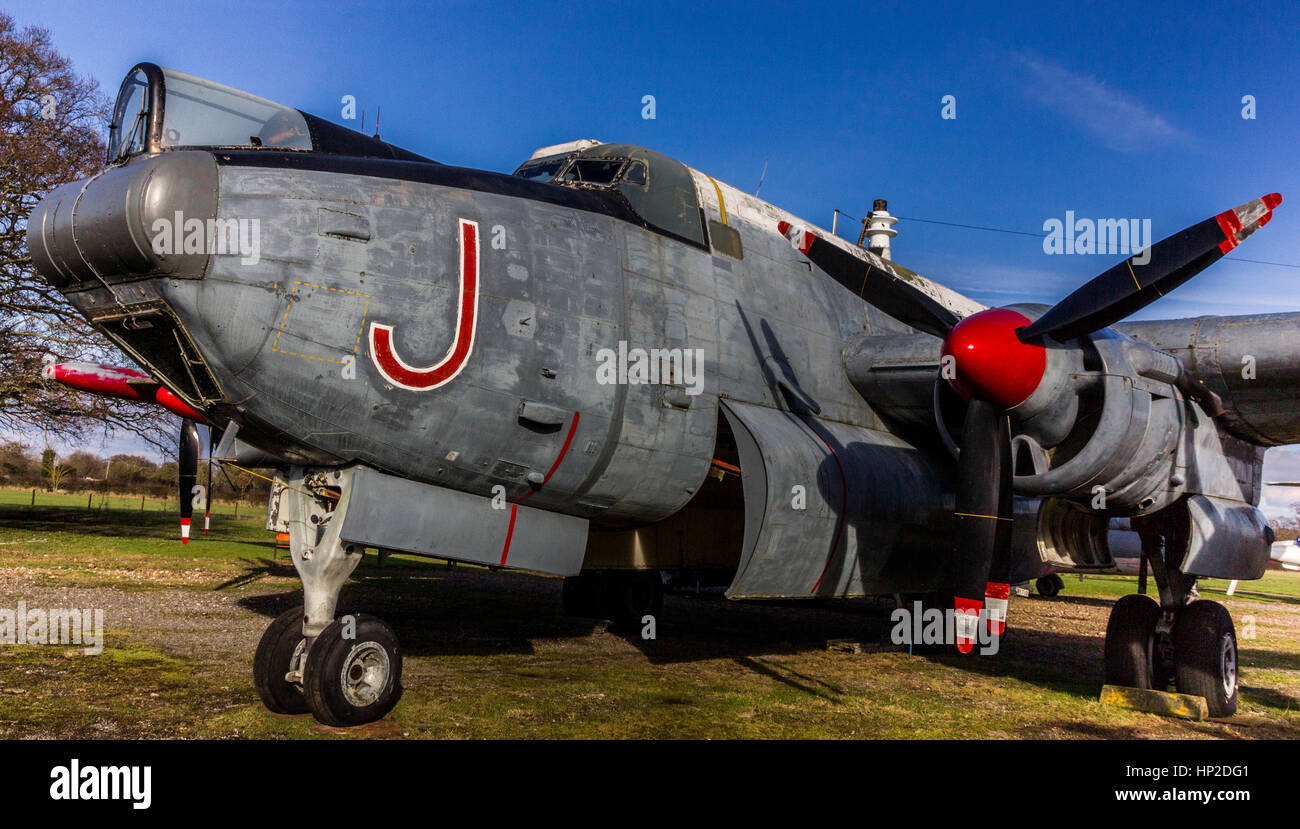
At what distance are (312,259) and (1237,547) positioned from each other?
396 inches

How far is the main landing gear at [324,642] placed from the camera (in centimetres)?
682

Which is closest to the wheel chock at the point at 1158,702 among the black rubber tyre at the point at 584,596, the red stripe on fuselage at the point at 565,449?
the red stripe on fuselage at the point at 565,449

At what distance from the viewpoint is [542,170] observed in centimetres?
949

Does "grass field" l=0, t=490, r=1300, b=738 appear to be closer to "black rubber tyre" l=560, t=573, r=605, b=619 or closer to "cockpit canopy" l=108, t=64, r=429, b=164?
"black rubber tyre" l=560, t=573, r=605, b=619

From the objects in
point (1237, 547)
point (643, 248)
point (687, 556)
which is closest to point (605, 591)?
point (687, 556)

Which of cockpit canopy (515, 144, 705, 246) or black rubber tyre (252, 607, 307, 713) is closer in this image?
black rubber tyre (252, 607, 307, 713)

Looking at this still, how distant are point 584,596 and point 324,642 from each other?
792 centimetres

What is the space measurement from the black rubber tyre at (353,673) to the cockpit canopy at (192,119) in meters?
4.01

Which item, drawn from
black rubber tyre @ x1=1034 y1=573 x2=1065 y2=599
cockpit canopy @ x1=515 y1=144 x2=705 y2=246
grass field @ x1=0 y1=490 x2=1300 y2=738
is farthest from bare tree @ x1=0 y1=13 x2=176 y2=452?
black rubber tyre @ x1=1034 y1=573 x2=1065 y2=599

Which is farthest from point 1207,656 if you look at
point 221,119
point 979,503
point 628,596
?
point 221,119

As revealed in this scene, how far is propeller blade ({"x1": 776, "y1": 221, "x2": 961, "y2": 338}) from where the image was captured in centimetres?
1044

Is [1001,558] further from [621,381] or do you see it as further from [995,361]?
[621,381]

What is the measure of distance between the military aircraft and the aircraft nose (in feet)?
0.07

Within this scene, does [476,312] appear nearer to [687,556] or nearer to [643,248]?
[643,248]
